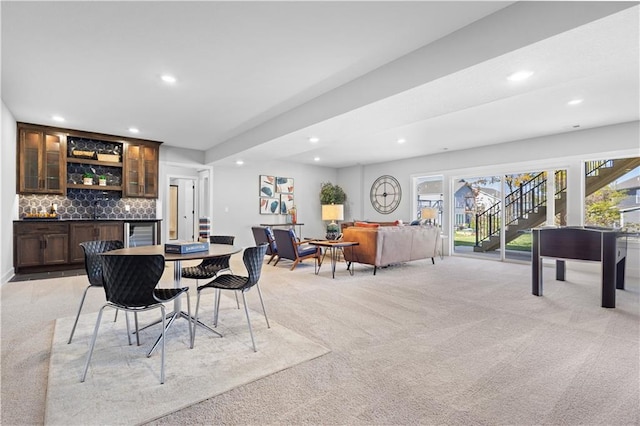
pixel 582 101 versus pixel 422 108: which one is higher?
pixel 582 101

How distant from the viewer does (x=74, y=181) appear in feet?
20.0

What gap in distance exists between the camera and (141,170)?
657cm

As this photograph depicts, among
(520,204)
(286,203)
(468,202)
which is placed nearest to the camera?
(520,204)

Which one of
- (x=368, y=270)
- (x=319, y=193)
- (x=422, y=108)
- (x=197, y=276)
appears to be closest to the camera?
(x=197, y=276)

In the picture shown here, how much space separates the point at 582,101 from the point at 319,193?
270 inches

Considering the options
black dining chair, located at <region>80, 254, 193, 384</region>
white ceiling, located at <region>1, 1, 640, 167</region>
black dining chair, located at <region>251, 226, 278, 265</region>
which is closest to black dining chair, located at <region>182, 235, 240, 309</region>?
black dining chair, located at <region>80, 254, 193, 384</region>

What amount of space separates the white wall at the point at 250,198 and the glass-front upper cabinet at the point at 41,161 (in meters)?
2.99

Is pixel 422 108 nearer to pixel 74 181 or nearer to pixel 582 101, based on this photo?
pixel 582 101

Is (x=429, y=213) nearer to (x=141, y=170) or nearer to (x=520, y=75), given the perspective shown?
(x=520, y=75)

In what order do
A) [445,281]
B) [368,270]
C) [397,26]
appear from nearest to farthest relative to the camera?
[397,26] → [445,281] → [368,270]

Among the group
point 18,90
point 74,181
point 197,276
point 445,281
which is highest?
point 18,90

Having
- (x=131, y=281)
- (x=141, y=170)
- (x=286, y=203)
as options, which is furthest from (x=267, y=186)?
(x=131, y=281)

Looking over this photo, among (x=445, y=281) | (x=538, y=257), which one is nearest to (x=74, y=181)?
(x=445, y=281)

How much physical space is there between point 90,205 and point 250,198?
11.5 ft
